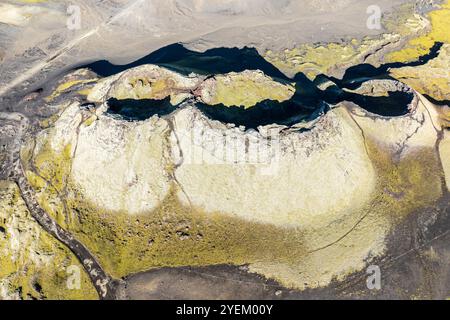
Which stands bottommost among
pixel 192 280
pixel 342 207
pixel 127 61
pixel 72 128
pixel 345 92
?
pixel 192 280

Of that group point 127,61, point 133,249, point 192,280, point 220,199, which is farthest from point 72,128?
point 127,61

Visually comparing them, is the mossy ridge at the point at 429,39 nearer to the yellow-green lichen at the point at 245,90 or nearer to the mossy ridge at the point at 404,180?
the yellow-green lichen at the point at 245,90

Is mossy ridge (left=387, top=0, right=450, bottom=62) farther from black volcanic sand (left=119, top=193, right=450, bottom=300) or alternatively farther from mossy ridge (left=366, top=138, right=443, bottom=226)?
black volcanic sand (left=119, top=193, right=450, bottom=300)

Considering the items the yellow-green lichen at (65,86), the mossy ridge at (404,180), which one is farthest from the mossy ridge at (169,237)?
the yellow-green lichen at (65,86)

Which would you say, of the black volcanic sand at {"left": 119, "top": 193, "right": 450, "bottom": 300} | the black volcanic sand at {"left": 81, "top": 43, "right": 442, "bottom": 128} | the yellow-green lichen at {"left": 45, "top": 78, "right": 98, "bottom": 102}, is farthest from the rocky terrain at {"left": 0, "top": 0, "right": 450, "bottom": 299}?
the yellow-green lichen at {"left": 45, "top": 78, "right": 98, "bottom": 102}

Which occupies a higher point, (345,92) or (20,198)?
(345,92)

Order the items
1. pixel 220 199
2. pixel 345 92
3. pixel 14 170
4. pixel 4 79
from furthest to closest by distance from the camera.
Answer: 1. pixel 4 79
2. pixel 345 92
3. pixel 14 170
4. pixel 220 199

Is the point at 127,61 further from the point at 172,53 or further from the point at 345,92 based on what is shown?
the point at 345,92
